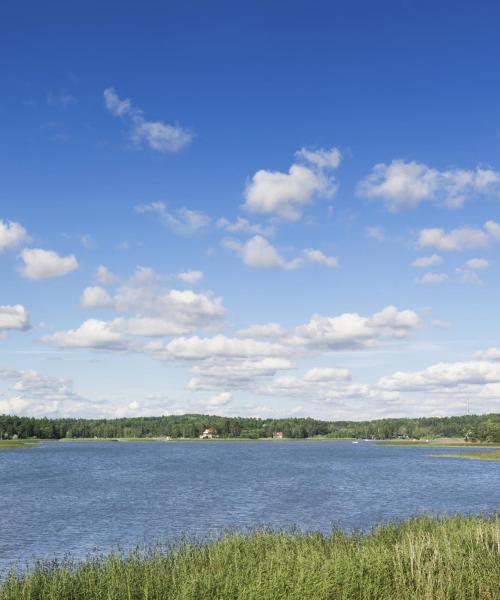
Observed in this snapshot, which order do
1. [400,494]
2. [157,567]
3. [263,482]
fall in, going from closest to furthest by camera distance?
[157,567] < [400,494] < [263,482]

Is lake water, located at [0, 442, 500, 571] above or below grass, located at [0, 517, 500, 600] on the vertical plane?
below

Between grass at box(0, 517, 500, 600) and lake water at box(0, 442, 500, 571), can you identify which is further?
lake water at box(0, 442, 500, 571)

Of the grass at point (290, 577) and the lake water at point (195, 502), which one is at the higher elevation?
the grass at point (290, 577)

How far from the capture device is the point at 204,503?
201ft

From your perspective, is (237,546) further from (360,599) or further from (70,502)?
(70,502)

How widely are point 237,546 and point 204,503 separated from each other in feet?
115

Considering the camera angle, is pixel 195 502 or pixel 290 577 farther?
pixel 195 502

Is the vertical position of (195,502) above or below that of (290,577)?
below

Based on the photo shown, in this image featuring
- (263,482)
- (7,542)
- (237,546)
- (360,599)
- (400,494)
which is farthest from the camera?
(263,482)

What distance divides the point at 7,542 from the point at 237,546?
2106cm

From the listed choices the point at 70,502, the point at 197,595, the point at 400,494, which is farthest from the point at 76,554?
the point at 400,494

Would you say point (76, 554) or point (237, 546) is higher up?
point (237, 546)

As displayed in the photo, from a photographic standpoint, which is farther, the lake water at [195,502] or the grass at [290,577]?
the lake water at [195,502]

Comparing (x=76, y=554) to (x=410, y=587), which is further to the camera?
(x=76, y=554)
